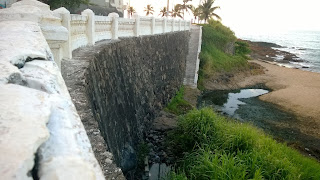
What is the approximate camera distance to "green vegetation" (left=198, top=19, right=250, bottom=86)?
2108cm

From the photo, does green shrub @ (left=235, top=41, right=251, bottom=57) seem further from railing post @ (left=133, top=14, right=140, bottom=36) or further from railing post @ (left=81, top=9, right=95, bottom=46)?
railing post @ (left=81, top=9, right=95, bottom=46)

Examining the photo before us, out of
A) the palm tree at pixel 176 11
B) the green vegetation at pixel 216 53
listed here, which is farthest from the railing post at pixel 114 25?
the palm tree at pixel 176 11

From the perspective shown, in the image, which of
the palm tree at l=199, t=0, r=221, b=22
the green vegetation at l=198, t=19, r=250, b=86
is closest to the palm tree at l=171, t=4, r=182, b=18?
the palm tree at l=199, t=0, r=221, b=22

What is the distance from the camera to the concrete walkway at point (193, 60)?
18547mm

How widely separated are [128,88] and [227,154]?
10.5 ft

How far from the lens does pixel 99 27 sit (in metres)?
7.00

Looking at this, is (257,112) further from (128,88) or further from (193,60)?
(128,88)

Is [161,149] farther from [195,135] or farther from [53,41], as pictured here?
[53,41]

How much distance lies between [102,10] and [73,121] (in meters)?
27.0

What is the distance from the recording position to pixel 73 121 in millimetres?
1198

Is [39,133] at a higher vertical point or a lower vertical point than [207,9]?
lower

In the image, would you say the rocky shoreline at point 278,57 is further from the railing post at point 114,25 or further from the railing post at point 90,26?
the railing post at point 90,26

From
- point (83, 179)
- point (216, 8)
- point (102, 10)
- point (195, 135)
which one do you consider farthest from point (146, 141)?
point (216, 8)

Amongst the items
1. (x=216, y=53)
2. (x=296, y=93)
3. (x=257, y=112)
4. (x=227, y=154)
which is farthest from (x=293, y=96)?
(x=227, y=154)
